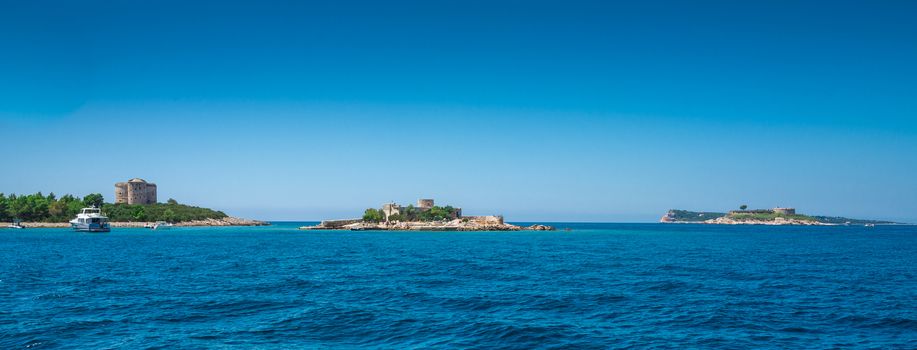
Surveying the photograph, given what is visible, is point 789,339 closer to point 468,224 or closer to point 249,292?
point 249,292

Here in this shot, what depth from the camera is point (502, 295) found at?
3491 cm

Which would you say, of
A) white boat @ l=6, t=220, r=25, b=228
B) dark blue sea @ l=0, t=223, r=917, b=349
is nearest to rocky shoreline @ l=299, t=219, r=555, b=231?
white boat @ l=6, t=220, r=25, b=228

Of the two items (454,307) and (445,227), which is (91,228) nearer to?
(445,227)

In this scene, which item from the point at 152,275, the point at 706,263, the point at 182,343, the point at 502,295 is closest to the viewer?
the point at 182,343

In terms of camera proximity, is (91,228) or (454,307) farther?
(91,228)

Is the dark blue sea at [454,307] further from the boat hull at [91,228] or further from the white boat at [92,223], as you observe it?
the white boat at [92,223]

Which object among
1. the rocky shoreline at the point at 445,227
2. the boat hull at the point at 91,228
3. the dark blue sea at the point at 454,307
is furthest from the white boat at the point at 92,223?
the dark blue sea at the point at 454,307

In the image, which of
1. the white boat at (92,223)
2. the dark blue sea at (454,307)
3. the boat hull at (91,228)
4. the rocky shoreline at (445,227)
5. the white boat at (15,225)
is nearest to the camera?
the dark blue sea at (454,307)

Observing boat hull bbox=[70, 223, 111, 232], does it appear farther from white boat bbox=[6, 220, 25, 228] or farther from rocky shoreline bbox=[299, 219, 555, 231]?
rocky shoreline bbox=[299, 219, 555, 231]

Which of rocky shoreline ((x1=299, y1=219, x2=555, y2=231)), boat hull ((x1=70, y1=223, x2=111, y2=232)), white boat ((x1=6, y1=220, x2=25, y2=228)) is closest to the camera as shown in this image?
boat hull ((x1=70, y1=223, x2=111, y2=232))

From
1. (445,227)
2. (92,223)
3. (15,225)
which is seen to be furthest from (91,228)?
(445,227)

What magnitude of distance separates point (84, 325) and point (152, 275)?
20.4 m

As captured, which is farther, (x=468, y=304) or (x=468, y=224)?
(x=468, y=224)

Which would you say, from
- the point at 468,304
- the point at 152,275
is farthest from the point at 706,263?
the point at 152,275
